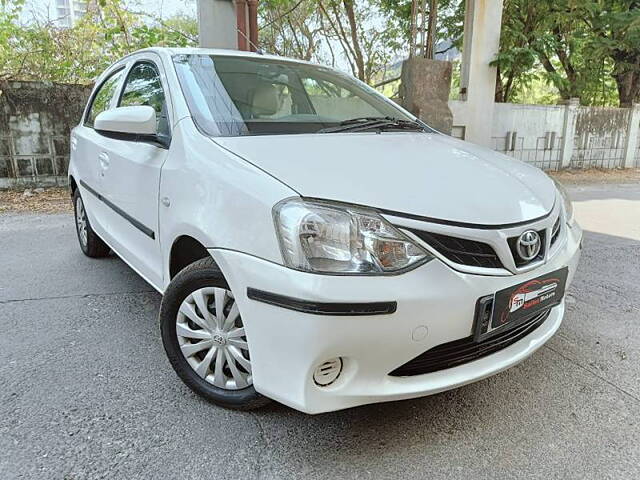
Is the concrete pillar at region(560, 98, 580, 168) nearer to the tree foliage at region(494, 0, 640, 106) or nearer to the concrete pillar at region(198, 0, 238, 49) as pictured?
the tree foliage at region(494, 0, 640, 106)

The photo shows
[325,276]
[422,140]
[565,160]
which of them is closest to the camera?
[325,276]

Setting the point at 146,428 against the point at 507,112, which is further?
the point at 507,112

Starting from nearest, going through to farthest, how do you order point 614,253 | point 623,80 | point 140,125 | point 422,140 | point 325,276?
point 325,276
point 140,125
point 422,140
point 614,253
point 623,80

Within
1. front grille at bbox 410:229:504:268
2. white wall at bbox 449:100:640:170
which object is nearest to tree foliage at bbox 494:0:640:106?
white wall at bbox 449:100:640:170

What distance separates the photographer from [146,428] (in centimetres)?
191

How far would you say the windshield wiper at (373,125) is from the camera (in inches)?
98.8

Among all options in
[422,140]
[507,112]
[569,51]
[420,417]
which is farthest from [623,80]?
[420,417]

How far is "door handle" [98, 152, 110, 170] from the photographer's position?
294cm

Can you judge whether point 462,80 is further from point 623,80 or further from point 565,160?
point 623,80

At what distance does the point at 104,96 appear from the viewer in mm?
3549

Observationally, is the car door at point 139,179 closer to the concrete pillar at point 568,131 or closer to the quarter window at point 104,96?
the quarter window at point 104,96

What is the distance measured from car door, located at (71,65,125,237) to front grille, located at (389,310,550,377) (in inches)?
90.6

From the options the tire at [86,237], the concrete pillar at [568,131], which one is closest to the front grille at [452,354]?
the tire at [86,237]

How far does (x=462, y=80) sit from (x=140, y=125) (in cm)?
841
